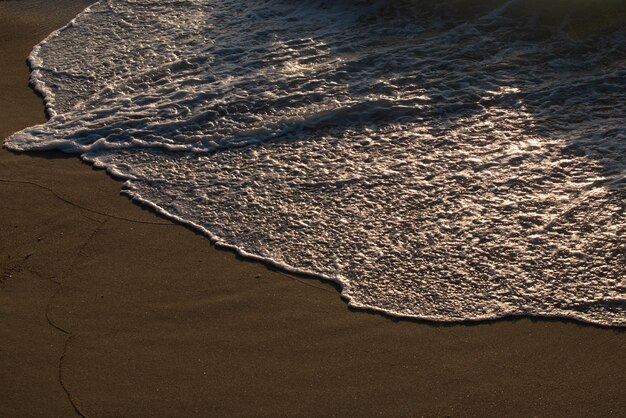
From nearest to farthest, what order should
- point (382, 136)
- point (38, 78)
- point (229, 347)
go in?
1. point (229, 347)
2. point (382, 136)
3. point (38, 78)

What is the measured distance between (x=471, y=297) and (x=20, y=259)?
240 cm

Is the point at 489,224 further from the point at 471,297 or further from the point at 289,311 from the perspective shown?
the point at 289,311

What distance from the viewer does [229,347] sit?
336 centimetres

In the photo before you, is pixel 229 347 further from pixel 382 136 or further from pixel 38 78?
pixel 38 78

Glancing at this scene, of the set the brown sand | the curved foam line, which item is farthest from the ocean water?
the brown sand

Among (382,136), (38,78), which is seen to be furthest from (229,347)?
(38,78)

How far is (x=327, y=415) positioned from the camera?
9.87 feet

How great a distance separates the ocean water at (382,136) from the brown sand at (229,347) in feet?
0.61

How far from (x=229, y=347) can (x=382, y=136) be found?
2.09 metres

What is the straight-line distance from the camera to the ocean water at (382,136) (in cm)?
375

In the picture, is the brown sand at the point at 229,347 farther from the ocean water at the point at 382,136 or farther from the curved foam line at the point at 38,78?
the curved foam line at the point at 38,78

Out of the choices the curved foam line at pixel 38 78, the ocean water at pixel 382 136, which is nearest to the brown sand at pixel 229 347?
the ocean water at pixel 382 136

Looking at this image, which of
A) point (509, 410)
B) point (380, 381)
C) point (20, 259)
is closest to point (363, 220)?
point (380, 381)

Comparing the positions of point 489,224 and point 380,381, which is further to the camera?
point 489,224
